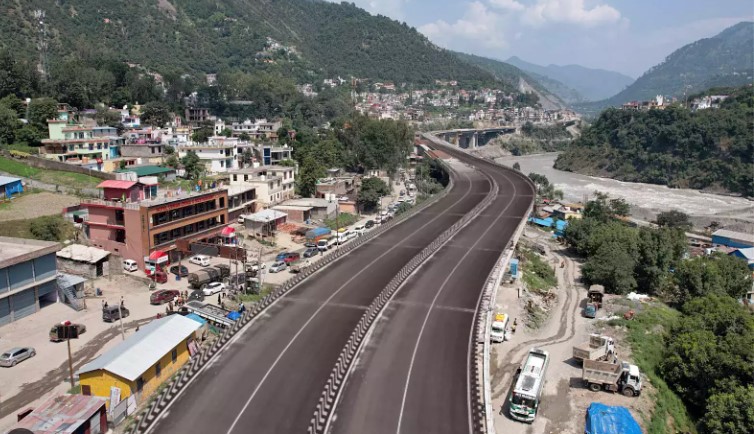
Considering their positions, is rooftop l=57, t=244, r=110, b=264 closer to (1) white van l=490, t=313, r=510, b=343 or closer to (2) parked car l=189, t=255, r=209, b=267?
(2) parked car l=189, t=255, r=209, b=267

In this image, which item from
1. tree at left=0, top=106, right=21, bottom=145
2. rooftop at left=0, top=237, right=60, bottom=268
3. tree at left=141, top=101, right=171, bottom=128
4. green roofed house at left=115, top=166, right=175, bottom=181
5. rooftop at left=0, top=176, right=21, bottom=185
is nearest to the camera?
rooftop at left=0, top=237, right=60, bottom=268

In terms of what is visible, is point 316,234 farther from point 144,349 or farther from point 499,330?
point 144,349

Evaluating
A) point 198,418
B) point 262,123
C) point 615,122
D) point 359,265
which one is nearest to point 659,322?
point 359,265

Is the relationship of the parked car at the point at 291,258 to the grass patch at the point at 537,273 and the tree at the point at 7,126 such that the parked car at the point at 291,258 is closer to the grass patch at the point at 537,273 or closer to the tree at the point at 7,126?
the grass patch at the point at 537,273

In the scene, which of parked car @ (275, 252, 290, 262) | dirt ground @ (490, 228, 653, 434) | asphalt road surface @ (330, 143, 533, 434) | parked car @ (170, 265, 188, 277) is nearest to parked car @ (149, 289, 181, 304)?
parked car @ (170, 265, 188, 277)

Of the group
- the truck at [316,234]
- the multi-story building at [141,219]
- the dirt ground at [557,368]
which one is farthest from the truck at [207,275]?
the dirt ground at [557,368]

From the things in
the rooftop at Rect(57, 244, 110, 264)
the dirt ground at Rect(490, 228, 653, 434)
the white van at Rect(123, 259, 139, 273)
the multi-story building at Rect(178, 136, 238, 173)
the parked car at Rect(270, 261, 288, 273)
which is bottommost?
the dirt ground at Rect(490, 228, 653, 434)
